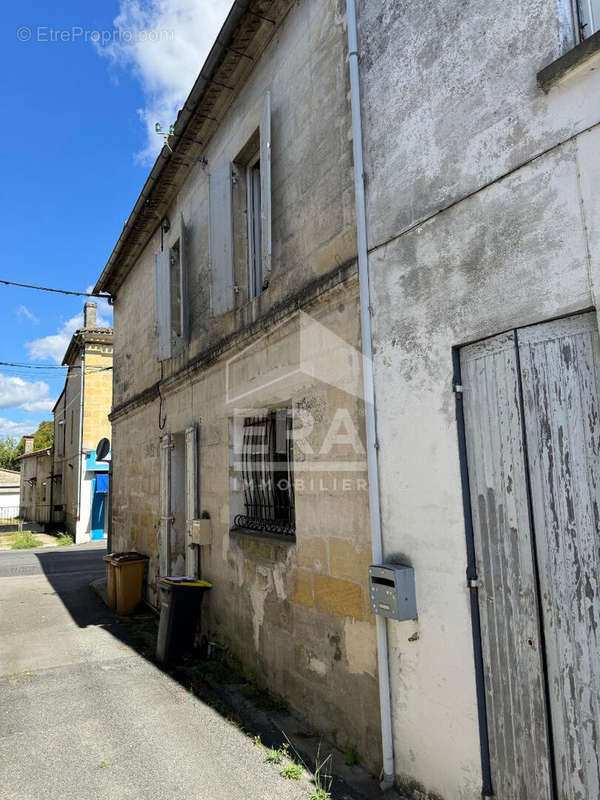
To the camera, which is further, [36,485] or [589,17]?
[36,485]

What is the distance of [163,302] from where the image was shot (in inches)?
310

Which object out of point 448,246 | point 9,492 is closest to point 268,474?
point 448,246

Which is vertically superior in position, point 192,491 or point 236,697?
point 192,491

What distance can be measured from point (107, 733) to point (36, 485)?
1222 inches

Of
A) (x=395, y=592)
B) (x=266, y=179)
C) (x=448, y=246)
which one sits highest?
(x=266, y=179)

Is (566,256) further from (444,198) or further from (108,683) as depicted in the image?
(108,683)

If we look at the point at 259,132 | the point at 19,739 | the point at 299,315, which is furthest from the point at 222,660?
the point at 259,132

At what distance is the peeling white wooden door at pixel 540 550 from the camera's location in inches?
94.7

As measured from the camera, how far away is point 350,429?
13.0ft

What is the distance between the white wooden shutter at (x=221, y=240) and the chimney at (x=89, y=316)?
19.7 metres

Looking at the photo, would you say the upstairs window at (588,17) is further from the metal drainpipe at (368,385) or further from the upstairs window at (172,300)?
the upstairs window at (172,300)

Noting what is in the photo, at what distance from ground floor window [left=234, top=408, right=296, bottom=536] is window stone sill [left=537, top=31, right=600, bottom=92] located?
3.30 meters

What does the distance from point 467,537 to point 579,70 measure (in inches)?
87.8

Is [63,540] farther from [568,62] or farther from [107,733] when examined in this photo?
[568,62]
